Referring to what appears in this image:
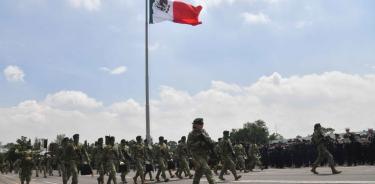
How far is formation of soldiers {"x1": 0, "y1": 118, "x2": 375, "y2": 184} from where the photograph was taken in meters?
11.9

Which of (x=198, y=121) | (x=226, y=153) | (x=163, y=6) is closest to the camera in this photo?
(x=198, y=121)

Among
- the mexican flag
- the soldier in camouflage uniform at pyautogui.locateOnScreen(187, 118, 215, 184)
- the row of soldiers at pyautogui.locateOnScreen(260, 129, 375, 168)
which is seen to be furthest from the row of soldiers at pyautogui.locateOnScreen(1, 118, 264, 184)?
the mexican flag

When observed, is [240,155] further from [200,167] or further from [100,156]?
[200,167]

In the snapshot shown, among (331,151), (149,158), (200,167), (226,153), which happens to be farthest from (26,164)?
(331,151)

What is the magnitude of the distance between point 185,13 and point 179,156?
1142cm

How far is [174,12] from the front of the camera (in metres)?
31.6

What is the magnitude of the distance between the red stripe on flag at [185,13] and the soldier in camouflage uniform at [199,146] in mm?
20131

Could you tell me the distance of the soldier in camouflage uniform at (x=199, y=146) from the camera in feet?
38.0

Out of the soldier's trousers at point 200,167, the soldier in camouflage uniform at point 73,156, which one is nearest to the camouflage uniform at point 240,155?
the soldier in camouflage uniform at point 73,156

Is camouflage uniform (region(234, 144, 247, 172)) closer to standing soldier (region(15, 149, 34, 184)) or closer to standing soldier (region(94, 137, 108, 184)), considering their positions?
standing soldier (region(94, 137, 108, 184))

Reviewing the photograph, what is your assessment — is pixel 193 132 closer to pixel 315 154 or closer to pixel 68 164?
pixel 68 164

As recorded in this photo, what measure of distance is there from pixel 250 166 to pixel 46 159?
17562 millimetres

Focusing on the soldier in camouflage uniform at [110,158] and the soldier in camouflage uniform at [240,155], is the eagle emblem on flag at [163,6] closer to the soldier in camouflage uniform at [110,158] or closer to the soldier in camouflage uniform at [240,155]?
the soldier in camouflage uniform at [240,155]

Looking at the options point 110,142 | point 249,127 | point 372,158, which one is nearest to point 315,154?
point 372,158
